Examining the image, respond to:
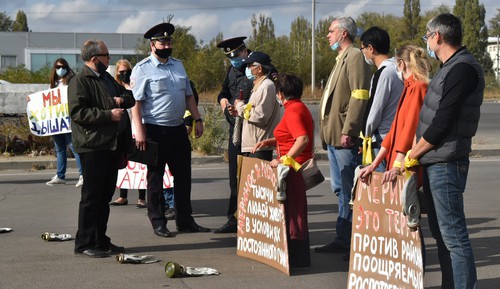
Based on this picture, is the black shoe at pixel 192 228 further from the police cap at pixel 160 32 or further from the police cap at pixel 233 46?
the police cap at pixel 160 32

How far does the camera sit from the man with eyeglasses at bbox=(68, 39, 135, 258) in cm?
827

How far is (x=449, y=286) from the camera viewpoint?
6.51m

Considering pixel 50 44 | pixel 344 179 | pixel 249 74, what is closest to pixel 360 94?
pixel 344 179

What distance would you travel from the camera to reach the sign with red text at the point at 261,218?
7664 mm

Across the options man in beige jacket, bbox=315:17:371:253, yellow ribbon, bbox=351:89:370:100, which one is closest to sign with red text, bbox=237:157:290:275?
man in beige jacket, bbox=315:17:371:253

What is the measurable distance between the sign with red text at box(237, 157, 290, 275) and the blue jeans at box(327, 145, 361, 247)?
75cm

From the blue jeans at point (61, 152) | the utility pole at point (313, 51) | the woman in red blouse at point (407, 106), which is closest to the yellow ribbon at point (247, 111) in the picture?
the woman in red blouse at point (407, 106)

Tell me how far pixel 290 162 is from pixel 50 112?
8.43m

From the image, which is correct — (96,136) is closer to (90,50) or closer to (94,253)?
(90,50)

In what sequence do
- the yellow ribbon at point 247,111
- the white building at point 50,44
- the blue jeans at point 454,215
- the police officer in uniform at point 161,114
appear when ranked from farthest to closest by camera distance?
1. the white building at point 50,44
2. the police officer in uniform at point 161,114
3. the yellow ribbon at point 247,111
4. the blue jeans at point 454,215

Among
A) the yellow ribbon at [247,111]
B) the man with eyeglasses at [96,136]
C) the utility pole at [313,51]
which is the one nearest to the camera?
the man with eyeglasses at [96,136]

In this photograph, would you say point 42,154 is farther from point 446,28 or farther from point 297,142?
point 446,28

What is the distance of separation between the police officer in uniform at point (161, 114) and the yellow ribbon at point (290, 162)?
6.67 ft

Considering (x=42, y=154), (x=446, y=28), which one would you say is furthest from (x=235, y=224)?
(x=42, y=154)
